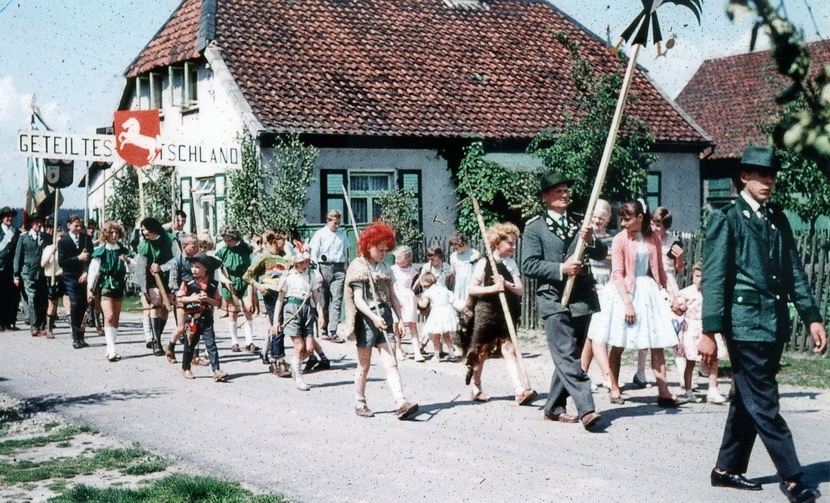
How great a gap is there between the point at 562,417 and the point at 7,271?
498 inches

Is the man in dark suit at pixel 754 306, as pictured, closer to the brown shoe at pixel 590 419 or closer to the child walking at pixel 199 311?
the brown shoe at pixel 590 419

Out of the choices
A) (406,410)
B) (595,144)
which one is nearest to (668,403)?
(406,410)

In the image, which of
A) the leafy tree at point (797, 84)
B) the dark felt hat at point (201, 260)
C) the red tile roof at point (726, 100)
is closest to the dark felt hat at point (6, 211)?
the dark felt hat at point (201, 260)

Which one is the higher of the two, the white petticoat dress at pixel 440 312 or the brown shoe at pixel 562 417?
the white petticoat dress at pixel 440 312

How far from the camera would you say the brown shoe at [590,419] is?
24.1ft

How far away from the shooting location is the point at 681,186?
91.4 feet

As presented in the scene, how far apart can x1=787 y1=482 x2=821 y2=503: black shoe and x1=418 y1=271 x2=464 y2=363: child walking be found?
6833mm

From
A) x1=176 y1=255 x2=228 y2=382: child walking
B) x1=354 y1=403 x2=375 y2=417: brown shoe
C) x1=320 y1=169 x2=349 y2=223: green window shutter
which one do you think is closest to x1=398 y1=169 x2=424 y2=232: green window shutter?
x1=320 y1=169 x2=349 y2=223: green window shutter

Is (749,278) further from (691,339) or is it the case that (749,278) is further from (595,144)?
(595,144)

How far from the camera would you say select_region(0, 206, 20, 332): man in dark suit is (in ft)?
57.4

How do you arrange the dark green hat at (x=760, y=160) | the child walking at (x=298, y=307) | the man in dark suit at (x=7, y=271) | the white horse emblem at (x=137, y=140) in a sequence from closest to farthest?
the dark green hat at (x=760, y=160) → the child walking at (x=298, y=307) → the man in dark suit at (x=7, y=271) → the white horse emblem at (x=137, y=140)

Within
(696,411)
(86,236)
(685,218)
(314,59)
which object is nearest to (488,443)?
(696,411)

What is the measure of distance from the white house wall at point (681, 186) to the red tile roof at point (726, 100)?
1.79 meters

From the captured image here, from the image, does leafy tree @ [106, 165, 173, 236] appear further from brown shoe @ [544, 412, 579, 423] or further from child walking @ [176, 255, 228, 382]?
brown shoe @ [544, 412, 579, 423]
